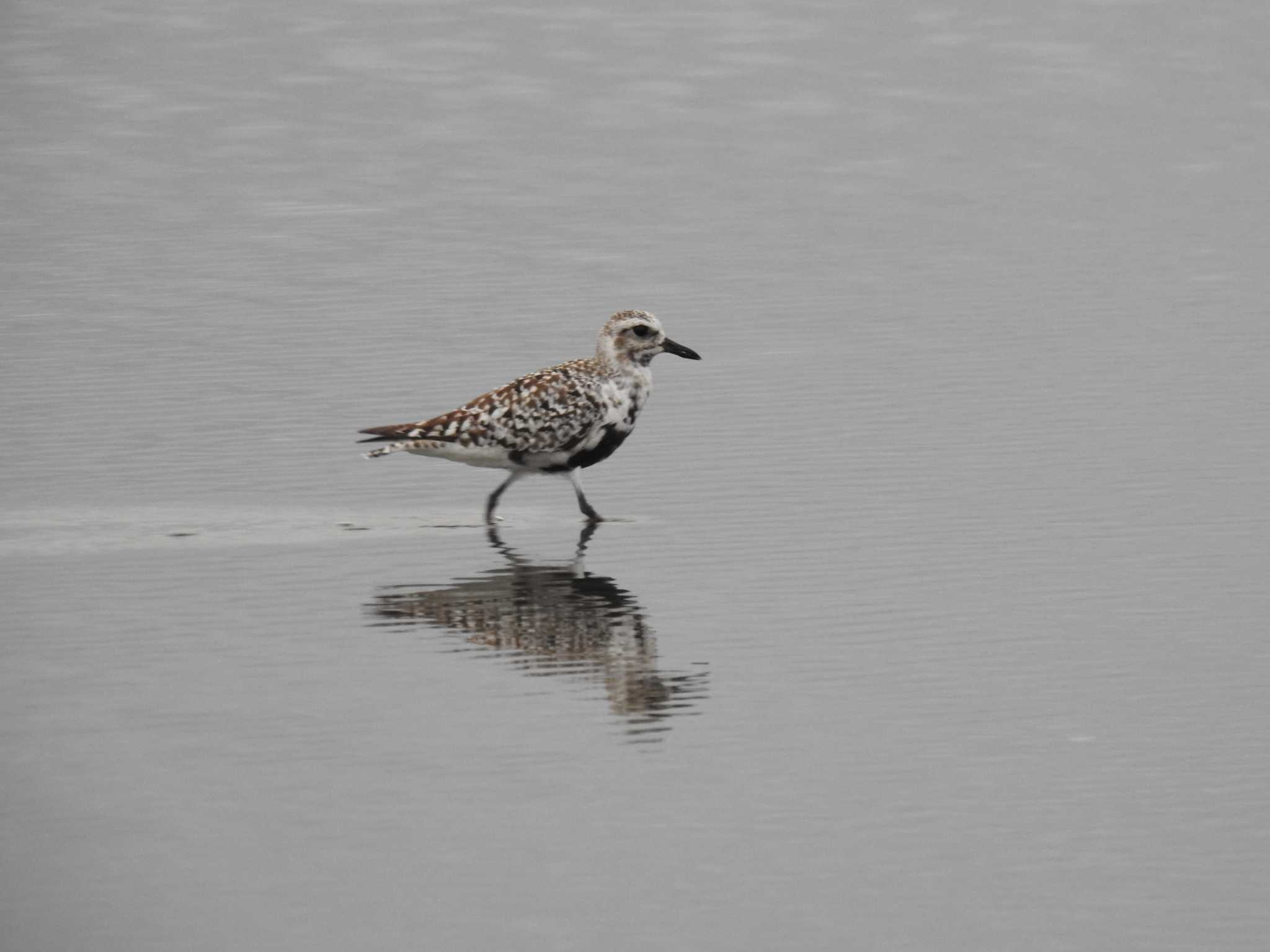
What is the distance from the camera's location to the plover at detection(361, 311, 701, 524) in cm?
1830

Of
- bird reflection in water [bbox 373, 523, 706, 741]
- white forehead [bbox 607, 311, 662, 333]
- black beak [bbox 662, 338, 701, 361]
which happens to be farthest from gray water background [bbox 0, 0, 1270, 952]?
white forehead [bbox 607, 311, 662, 333]

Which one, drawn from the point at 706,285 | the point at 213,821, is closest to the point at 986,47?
the point at 706,285

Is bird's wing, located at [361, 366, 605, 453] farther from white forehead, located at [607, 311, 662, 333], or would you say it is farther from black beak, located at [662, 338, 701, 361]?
black beak, located at [662, 338, 701, 361]

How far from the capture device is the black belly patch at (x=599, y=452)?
1852cm

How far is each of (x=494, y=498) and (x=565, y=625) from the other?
323cm

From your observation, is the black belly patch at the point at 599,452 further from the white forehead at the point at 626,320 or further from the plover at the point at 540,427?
the white forehead at the point at 626,320

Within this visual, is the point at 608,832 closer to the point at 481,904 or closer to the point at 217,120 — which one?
the point at 481,904

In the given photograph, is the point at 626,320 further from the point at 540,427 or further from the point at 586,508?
the point at 586,508

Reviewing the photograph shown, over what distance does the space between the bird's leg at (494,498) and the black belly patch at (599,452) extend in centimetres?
26

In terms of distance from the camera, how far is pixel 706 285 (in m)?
24.8

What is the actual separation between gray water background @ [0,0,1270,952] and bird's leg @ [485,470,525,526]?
32 centimetres

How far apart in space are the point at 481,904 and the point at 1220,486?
8540 mm

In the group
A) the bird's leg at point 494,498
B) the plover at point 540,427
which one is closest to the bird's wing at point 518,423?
the plover at point 540,427

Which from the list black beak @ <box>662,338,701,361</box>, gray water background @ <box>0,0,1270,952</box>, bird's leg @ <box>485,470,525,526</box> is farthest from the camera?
black beak @ <box>662,338,701,361</box>
